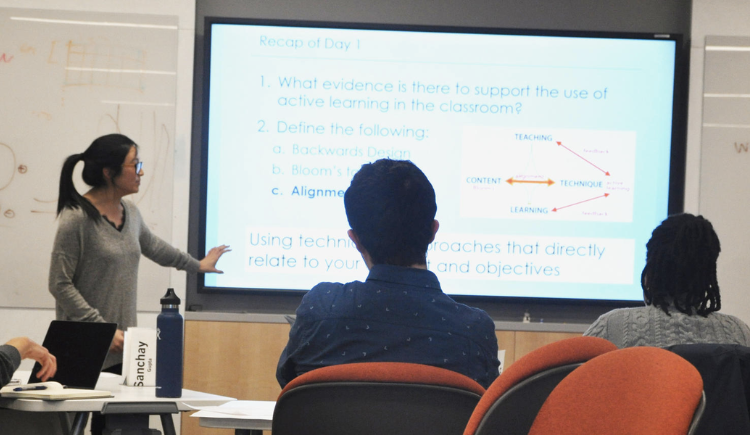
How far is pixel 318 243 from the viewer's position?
12.9 feet

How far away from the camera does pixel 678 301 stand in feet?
6.84

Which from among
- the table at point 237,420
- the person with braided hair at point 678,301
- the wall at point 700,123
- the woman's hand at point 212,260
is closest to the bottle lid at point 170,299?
the table at point 237,420

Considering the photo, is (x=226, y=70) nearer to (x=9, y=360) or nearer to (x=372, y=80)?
(x=372, y=80)

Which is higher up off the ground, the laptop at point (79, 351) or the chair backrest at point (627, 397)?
the chair backrest at point (627, 397)

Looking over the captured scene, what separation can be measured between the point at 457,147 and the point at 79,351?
8.09 ft

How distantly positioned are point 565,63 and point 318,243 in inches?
64.4

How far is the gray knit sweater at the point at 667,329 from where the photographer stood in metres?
2.00

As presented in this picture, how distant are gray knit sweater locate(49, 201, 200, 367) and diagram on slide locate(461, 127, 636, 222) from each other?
5.86 ft

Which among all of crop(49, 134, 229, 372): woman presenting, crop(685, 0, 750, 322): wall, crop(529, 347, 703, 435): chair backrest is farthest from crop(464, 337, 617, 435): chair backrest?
crop(685, 0, 750, 322): wall

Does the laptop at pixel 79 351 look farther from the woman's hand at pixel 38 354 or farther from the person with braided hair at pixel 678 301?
the person with braided hair at pixel 678 301

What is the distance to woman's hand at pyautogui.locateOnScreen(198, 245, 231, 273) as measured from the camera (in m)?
3.64

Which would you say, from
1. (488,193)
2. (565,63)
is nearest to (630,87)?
(565,63)

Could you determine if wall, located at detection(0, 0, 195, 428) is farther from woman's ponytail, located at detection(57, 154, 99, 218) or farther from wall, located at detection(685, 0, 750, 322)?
wall, located at detection(685, 0, 750, 322)

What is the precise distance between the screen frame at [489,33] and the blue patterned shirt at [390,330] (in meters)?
2.46
